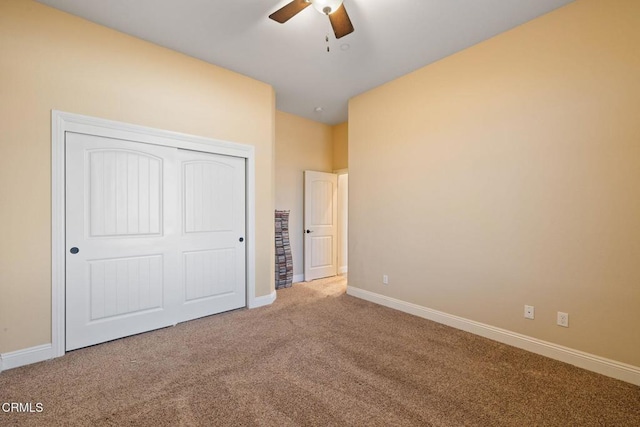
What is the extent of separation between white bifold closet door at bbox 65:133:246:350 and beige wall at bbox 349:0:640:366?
2172mm

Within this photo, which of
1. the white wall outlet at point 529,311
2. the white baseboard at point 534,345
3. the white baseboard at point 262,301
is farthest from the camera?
the white baseboard at point 262,301

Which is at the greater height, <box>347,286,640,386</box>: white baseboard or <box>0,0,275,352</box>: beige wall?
<box>0,0,275,352</box>: beige wall

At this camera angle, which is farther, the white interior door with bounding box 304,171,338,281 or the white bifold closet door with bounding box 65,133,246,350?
the white interior door with bounding box 304,171,338,281

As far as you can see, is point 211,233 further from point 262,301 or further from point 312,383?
point 312,383

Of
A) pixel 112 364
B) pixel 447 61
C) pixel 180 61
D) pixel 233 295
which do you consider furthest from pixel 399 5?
pixel 112 364

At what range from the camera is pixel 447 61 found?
3.15 meters

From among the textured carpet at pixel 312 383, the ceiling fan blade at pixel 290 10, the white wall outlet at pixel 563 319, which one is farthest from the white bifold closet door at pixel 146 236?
the white wall outlet at pixel 563 319

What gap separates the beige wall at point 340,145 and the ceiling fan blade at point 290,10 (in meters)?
3.27

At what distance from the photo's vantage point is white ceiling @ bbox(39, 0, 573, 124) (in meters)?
2.39

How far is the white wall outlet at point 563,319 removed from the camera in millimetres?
2362

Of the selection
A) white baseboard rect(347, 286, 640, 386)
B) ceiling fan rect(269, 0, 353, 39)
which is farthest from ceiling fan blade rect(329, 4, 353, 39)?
white baseboard rect(347, 286, 640, 386)

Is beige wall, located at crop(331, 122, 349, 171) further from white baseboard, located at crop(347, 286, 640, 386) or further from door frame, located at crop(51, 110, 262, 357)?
door frame, located at crop(51, 110, 262, 357)

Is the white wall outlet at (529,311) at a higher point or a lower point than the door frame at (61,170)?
lower

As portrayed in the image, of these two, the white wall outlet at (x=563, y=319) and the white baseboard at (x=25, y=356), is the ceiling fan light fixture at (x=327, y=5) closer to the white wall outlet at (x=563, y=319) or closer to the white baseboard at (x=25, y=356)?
the white wall outlet at (x=563, y=319)
